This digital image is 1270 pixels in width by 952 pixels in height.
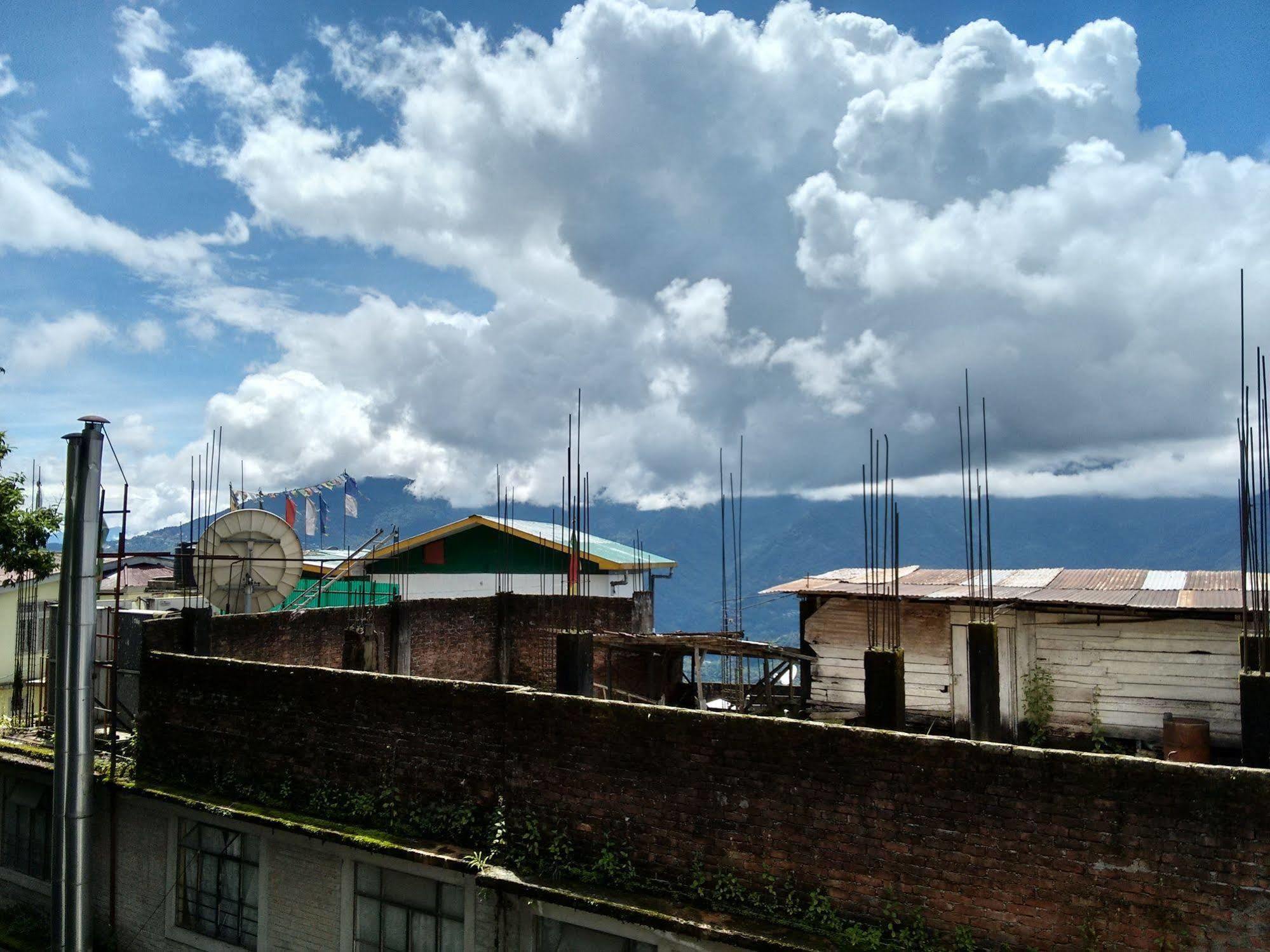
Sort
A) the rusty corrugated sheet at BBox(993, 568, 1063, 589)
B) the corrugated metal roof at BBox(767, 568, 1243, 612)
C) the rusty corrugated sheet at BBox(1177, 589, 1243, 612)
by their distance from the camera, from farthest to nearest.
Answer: the rusty corrugated sheet at BBox(993, 568, 1063, 589) < the corrugated metal roof at BBox(767, 568, 1243, 612) < the rusty corrugated sheet at BBox(1177, 589, 1243, 612)

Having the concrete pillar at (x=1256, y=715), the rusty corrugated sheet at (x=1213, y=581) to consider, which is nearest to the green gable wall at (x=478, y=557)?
the rusty corrugated sheet at (x=1213, y=581)

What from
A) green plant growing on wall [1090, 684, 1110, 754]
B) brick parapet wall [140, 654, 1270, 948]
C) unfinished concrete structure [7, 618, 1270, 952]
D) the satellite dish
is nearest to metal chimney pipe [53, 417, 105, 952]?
unfinished concrete structure [7, 618, 1270, 952]

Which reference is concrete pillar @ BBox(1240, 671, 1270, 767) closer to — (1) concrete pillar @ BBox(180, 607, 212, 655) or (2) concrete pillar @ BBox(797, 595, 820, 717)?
(2) concrete pillar @ BBox(797, 595, 820, 717)

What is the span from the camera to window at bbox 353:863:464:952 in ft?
29.7

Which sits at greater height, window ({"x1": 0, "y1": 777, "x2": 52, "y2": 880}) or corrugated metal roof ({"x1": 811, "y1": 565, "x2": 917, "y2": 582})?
corrugated metal roof ({"x1": 811, "y1": 565, "x2": 917, "y2": 582})

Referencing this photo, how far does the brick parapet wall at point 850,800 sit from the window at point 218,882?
1.53 meters

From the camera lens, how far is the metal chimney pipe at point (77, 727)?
35.8 feet

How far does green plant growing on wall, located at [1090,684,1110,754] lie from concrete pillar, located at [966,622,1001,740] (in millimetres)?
2292

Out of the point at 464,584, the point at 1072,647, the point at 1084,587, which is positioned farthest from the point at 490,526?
the point at 1072,647

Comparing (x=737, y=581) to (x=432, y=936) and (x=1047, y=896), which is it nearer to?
(x=432, y=936)

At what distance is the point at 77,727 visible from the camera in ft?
36.2

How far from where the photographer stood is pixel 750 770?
7496mm

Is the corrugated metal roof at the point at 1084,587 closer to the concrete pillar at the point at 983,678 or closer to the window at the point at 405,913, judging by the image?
the concrete pillar at the point at 983,678

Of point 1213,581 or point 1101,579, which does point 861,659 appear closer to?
point 1101,579
